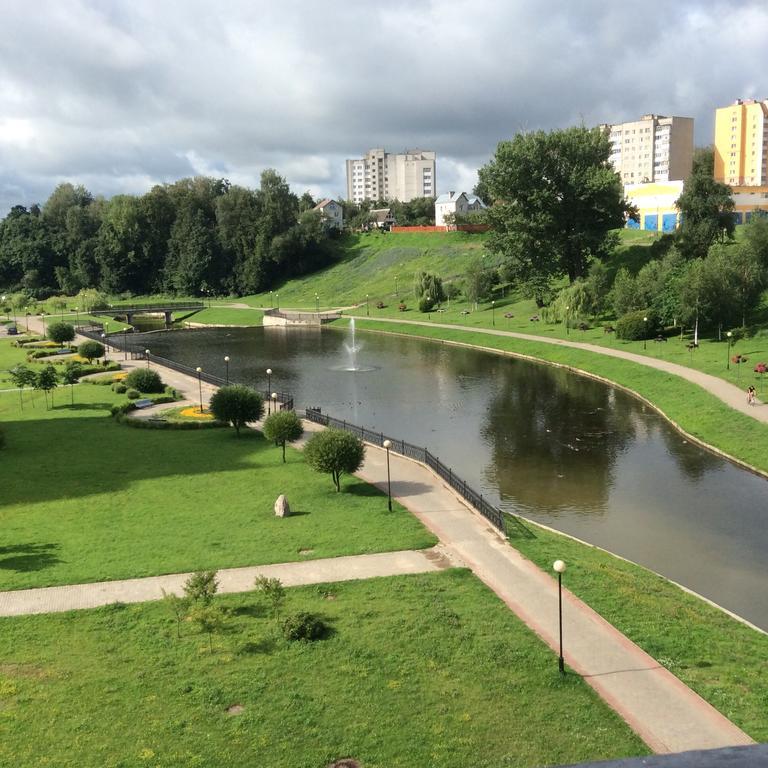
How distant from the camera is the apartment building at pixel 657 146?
162 metres

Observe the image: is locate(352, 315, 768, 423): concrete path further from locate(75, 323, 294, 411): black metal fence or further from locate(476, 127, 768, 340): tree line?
locate(75, 323, 294, 411): black metal fence

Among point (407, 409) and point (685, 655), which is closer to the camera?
point (685, 655)

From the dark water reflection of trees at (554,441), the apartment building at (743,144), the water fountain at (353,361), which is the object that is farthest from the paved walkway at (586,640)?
the apartment building at (743,144)

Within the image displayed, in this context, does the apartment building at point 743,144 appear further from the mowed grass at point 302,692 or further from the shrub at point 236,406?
the mowed grass at point 302,692

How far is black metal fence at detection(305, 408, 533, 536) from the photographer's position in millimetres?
23203

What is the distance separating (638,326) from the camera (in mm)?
60031

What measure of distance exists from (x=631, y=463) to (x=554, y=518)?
805 centimetres

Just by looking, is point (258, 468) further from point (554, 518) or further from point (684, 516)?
point (684, 516)

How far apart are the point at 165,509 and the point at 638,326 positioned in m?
45.8

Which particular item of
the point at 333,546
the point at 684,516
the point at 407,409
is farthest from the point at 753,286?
the point at 333,546

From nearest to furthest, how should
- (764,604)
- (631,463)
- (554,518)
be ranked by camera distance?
(764,604) → (554,518) → (631,463)

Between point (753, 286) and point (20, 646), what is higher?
point (753, 286)

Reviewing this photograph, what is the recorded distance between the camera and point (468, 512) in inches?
968

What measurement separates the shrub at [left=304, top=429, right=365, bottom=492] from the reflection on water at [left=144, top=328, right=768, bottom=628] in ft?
19.3
